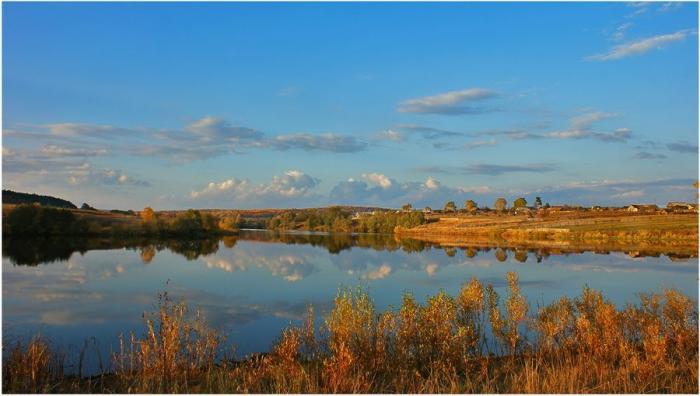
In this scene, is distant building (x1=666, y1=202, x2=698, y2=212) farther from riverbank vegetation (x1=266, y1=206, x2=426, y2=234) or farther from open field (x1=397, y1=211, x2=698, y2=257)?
riverbank vegetation (x1=266, y1=206, x2=426, y2=234)

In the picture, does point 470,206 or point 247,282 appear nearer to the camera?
point 247,282

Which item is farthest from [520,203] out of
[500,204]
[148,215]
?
[148,215]

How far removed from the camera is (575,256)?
144ft

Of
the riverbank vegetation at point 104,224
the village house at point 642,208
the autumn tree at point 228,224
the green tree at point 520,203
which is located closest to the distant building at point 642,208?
the village house at point 642,208

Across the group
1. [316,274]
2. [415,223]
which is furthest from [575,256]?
[415,223]

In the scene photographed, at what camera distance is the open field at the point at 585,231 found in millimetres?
56656

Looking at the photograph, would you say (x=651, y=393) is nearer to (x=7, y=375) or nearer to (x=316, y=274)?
(x=7, y=375)

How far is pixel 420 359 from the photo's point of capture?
928 centimetres

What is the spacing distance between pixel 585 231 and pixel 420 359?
6611 cm

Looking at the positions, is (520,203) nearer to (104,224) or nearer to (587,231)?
(587,231)

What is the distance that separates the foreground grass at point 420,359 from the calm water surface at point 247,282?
323 cm

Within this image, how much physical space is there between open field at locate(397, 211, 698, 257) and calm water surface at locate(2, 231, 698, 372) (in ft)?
46.3

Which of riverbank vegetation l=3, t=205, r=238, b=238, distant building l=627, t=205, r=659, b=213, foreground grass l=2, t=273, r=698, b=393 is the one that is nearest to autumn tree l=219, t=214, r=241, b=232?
riverbank vegetation l=3, t=205, r=238, b=238

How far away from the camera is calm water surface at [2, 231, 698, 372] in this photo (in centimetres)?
1559
